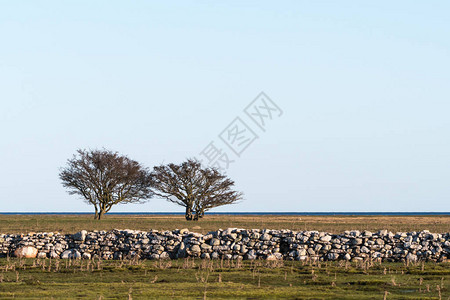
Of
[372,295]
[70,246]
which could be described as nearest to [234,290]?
[372,295]

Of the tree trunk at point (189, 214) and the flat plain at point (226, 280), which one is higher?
the tree trunk at point (189, 214)

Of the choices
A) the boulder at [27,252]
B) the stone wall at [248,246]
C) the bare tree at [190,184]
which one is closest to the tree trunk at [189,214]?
the bare tree at [190,184]

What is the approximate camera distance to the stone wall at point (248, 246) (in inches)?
1133

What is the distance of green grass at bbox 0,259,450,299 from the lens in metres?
17.3

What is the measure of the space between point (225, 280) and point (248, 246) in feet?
28.1

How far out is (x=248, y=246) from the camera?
2917cm

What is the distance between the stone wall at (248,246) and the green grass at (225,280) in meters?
1.57

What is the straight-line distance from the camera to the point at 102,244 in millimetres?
29984

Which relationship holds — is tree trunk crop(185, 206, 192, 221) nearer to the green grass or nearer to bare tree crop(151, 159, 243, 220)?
bare tree crop(151, 159, 243, 220)

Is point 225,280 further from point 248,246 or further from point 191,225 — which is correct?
point 191,225

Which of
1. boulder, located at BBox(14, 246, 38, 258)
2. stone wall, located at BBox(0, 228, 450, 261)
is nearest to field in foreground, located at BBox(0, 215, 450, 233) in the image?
boulder, located at BBox(14, 246, 38, 258)

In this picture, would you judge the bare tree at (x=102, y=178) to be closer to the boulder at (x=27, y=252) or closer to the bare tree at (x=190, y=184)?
the bare tree at (x=190, y=184)

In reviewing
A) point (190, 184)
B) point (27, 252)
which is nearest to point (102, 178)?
point (190, 184)

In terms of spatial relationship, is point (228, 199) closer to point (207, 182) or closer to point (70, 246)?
point (207, 182)
